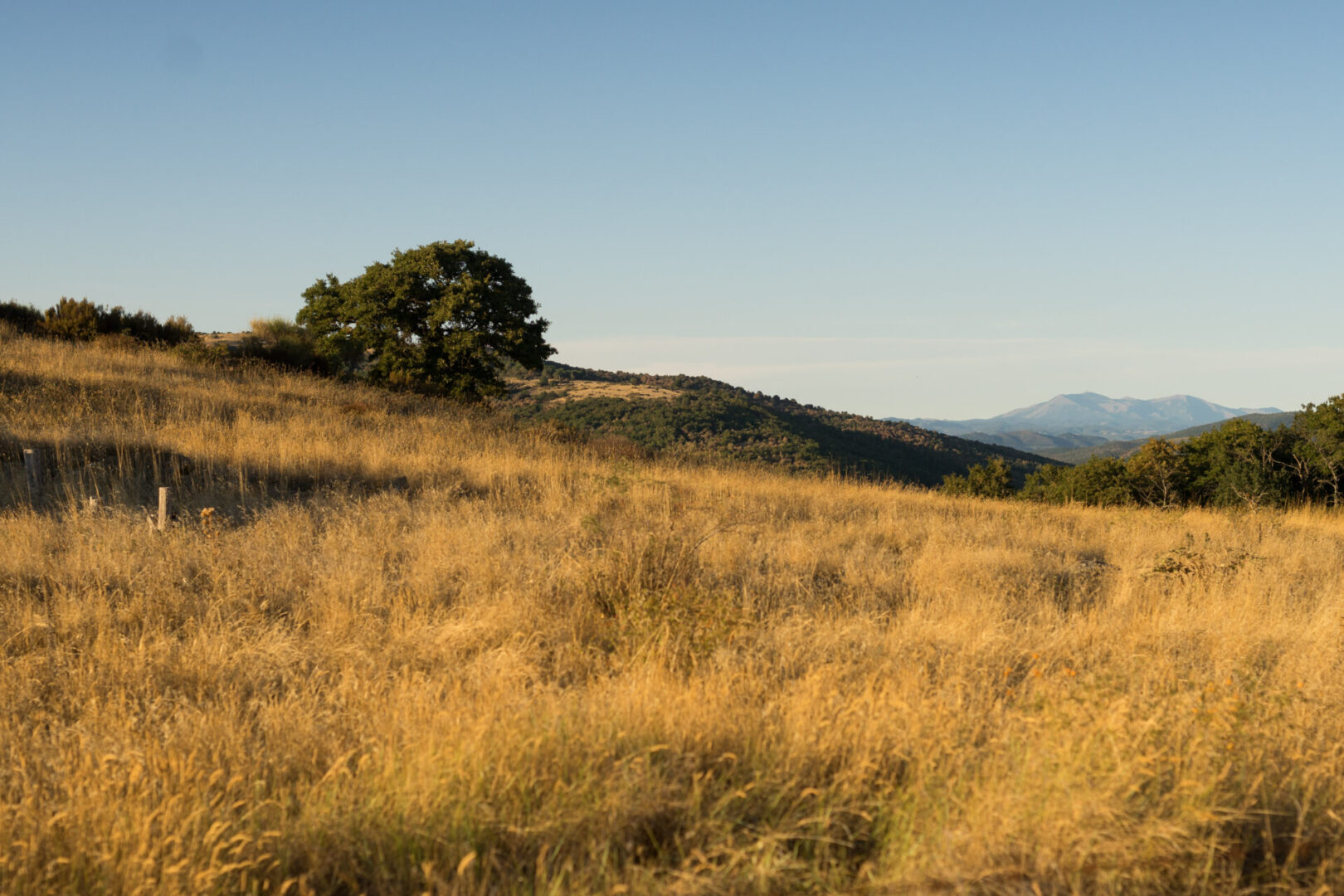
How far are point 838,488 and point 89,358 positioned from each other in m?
17.8

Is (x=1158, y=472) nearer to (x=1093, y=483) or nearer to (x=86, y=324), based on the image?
(x=1093, y=483)

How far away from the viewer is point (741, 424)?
220 feet

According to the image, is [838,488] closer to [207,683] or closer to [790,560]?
[790,560]

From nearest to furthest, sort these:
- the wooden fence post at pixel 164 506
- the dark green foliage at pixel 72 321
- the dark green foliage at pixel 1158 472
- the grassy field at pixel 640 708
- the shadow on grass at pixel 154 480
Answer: the grassy field at pixel 640 708 → the wooden fence post at pixel 164 506 → the shadow on grass at pixel 154 480 → the dark green foliage at pixel 72 321 → the dark green foliage at pixel 1158 472

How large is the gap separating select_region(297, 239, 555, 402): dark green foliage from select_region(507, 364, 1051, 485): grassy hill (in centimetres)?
2127

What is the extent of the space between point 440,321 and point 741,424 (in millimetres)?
41110

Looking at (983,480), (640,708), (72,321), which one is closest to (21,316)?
(72,321)

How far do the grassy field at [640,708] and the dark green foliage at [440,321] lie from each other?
2038 centimetres

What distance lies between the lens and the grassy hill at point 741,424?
59250 millimetres

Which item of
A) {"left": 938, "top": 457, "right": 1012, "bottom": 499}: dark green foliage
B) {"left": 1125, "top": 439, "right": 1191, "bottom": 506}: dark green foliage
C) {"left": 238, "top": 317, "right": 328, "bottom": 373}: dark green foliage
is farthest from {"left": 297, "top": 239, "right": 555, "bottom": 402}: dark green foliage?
{"left": 938, "top": 457, "right": 1012, "bottom": 499}: dark green foliage

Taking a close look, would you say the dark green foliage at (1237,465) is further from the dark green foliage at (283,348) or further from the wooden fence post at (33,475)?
the dark green foliage at (283,348)

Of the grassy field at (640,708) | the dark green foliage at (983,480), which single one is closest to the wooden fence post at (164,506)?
the grassy field at (640,708)

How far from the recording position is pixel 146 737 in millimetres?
3379

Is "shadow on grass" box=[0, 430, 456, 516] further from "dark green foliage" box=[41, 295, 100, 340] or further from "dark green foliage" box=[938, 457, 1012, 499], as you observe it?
"dark green foliage" box=[938, 457, 1012, 499]
